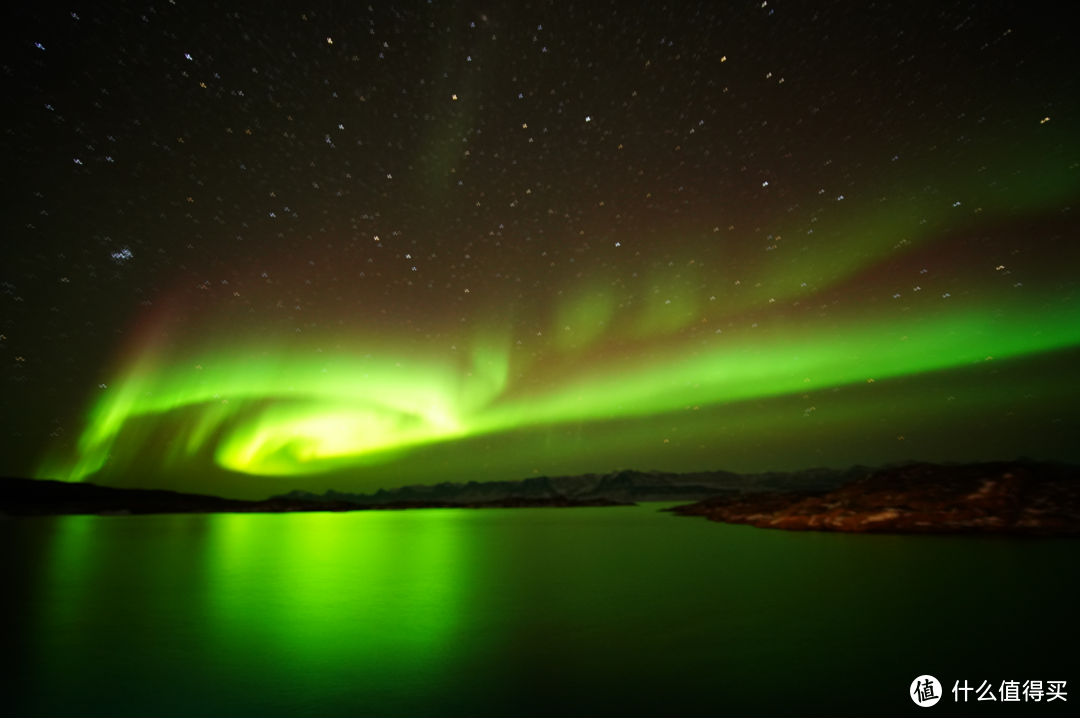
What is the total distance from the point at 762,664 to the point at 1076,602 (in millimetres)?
10719

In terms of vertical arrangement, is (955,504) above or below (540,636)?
above

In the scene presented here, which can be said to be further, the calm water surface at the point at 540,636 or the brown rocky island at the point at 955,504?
the brown rocky island at the point at 955,504

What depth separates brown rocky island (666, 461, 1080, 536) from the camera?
33812 mm

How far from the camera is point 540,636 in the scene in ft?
38.5

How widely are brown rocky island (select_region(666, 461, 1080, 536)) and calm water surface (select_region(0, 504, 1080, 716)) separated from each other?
12.7 meters

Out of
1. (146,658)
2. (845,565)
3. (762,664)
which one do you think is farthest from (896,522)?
(146,658)

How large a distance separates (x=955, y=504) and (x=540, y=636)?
38132 millimetres

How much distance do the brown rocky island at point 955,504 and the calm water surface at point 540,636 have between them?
12734 mm

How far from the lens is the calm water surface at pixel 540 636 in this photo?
8.18m

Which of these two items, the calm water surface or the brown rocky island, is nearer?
the calm water surface

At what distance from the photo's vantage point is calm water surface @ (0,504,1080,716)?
322 inches

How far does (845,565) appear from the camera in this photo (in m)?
21.4

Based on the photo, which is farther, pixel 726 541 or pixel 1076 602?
pixel 726 541

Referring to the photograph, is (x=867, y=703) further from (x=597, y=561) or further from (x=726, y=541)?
(x=726, y=541)
